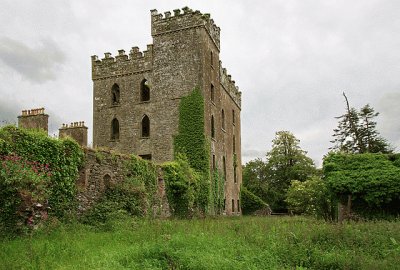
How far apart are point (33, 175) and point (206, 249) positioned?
212 inches

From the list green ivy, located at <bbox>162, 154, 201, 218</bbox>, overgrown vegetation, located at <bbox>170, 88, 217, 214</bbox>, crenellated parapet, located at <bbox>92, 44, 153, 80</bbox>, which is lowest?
green ivy, located at <bbox>162, 154, 201, 218</bbox>

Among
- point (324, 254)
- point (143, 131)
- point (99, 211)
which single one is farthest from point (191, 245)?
point (143, 131)

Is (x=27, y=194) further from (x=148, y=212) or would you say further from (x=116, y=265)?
(x=148, y=212)

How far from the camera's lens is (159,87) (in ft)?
99.0

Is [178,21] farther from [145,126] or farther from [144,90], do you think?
[145,126]

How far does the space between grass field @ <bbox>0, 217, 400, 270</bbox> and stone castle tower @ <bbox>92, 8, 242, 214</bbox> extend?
643 inches

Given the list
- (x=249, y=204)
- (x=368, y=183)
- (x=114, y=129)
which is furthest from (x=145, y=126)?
(x=368, y=183)

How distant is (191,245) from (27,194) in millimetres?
4826

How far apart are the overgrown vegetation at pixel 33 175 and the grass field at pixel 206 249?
32.0 inches

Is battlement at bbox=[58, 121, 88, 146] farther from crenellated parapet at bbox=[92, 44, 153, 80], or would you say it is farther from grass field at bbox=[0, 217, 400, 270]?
grass field at bbox=[0, 217, 400, 270]

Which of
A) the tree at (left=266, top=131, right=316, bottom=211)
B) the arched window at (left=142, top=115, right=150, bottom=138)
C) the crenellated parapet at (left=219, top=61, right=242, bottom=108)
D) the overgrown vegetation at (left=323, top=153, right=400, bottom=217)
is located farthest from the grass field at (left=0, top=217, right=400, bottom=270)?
the tree at (left=266, top=131, right=316, bottom=211)

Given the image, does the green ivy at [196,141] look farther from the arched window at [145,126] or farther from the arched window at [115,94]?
the arched window at [115,94]

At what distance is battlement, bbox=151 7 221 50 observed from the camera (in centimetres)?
2969

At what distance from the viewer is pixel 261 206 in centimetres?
4078
